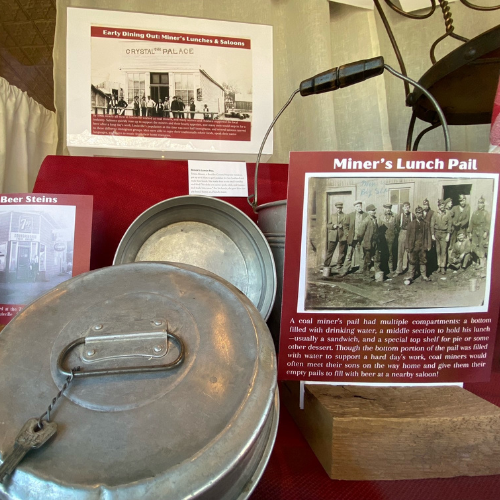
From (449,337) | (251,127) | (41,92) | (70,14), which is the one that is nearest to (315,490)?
(449,337)

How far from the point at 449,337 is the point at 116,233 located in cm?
78

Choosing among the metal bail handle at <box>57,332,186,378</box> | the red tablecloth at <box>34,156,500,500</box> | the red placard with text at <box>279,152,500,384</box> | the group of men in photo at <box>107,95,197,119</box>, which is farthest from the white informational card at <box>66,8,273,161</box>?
the metal bail handle at <box>57,332,186,378</box>

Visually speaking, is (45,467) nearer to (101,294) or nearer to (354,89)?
(101,294)

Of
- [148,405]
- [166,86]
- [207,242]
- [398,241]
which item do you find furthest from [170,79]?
[148,405]

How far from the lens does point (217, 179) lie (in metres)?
0.99

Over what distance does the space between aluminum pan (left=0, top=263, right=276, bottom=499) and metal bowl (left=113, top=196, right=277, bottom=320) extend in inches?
10.8

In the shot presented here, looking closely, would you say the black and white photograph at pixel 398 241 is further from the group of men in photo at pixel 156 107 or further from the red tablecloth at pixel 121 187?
the group of men in photo at pixel 156 107

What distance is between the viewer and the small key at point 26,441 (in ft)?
1.03

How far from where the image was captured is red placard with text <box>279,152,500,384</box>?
0.51 meters

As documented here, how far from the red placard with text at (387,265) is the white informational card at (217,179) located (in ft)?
1.59

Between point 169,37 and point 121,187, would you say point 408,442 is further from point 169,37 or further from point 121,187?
point 169,37

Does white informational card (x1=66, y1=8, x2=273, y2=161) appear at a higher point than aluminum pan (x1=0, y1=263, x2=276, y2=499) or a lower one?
higher

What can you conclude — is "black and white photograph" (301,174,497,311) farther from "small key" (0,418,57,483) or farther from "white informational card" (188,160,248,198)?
"white informational card" (188,160,248,198)

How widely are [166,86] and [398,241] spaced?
2.98 feet
